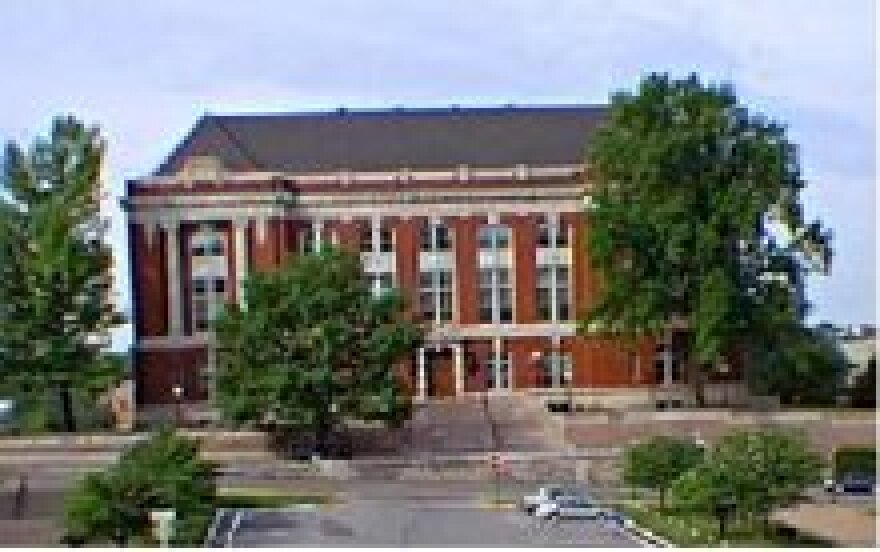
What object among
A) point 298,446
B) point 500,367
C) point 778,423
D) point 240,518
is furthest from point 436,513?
point 500,367

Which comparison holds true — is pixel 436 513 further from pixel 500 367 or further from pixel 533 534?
pixel 500 367

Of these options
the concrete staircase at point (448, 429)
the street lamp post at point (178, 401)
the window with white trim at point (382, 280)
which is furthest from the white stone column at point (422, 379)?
the street lamp post at point (178, 401)

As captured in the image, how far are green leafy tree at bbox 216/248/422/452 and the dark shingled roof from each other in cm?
1382

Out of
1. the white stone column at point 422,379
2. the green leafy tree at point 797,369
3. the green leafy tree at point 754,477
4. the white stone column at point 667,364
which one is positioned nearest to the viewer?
the green leafy tree at point 754,477

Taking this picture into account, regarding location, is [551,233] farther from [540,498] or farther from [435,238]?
[540,498]

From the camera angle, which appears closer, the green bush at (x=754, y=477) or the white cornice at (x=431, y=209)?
the green bush at (x=754, y=477)

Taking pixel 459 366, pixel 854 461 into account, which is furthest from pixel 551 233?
pixel 854 461

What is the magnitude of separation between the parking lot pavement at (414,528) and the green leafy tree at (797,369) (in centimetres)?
2124

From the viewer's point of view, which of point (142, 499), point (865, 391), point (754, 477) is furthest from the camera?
point (865, 391)

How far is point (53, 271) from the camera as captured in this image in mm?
80000

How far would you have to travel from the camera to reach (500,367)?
9288 centimetres

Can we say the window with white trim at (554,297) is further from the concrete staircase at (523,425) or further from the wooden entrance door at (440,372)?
the concrete staircase at (523,425)

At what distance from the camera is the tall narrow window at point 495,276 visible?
92.6m

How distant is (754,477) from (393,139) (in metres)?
41.0
